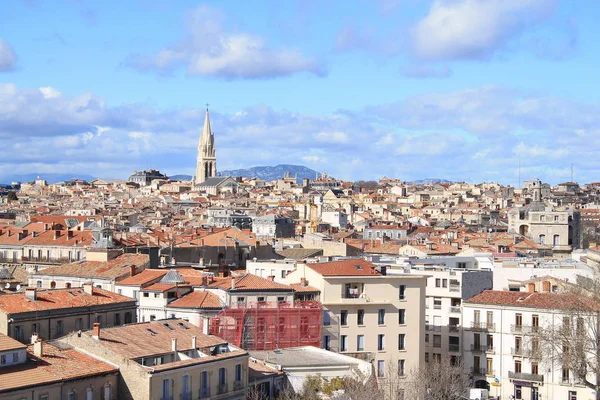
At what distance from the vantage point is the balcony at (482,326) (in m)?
56.2

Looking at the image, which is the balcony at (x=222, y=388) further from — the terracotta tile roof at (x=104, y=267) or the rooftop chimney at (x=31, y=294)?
the terracotta tile roof at (x=104, y=267)

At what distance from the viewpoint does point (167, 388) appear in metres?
36.3

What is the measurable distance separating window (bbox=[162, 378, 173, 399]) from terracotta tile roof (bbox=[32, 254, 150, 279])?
69.1ft

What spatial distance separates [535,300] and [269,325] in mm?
14536

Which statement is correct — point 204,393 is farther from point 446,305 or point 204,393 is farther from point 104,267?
point 446,305

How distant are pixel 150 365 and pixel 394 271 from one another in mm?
23168

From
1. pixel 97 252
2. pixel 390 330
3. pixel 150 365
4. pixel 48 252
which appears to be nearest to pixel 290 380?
pixel 150 365

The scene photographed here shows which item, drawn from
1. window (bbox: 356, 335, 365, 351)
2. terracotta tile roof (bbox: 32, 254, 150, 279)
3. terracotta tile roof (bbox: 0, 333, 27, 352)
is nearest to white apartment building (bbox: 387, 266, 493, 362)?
window (bbox: 356, 335, 365, 351)

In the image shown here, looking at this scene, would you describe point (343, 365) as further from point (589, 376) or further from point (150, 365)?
point (589, 376)

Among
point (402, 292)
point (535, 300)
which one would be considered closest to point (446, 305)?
point (535, 300)

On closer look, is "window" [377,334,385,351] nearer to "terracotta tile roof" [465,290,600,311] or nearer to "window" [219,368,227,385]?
"terracotta tile roof" [465,290,600,311]

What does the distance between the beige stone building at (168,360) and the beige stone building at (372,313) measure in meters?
10.1

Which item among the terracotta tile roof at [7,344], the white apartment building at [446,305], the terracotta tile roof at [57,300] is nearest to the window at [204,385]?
the terracotta tile roof at [7,344]

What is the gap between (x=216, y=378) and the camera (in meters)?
38.8
